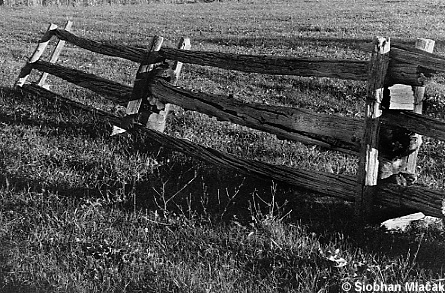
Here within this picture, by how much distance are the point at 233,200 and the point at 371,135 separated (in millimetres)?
1329

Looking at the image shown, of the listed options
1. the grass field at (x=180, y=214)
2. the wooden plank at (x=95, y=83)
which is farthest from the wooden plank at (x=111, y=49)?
the grass field at (x=180, y=214)

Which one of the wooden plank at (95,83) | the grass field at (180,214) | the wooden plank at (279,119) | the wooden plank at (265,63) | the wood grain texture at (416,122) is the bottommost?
the grass field at (180,214)

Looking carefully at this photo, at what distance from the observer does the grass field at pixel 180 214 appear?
391 cm

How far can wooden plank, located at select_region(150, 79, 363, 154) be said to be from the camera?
16.6 ft

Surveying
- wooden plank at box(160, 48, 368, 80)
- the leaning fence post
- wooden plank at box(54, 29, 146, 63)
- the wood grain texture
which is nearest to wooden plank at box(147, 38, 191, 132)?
the leaning fence post

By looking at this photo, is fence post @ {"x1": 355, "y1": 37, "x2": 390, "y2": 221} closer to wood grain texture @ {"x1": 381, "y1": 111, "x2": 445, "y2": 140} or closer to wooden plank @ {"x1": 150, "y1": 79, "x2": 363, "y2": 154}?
wood grain texture @ {"x1": 381, "y1": 111, "x2": 445, "y2": 140}

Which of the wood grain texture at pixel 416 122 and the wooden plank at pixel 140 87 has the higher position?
the wood grain texture at pixel 416 122

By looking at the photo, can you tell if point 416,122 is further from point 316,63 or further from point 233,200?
point 233,200

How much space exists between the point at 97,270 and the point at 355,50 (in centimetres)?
1134

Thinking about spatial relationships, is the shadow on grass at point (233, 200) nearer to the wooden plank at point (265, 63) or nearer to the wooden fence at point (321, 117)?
the wooden fence at point (321, 117)

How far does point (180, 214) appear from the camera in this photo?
477 cm

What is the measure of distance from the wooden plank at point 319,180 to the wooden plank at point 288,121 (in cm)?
34

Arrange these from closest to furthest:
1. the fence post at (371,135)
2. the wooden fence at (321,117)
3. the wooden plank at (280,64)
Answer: the wooden fence at (321,117) → the fence post at (371,135) → the wooden plank at (280,64)

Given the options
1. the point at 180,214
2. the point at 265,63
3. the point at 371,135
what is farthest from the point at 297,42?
the point at 180,214
